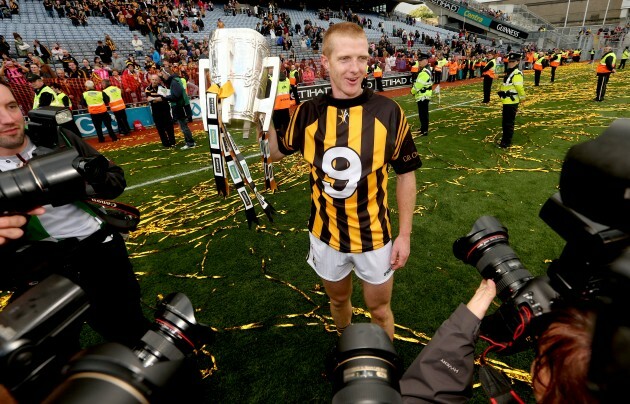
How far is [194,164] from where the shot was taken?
764 cm

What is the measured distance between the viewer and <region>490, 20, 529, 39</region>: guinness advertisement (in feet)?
141

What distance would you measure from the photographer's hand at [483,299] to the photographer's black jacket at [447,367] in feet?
0.19

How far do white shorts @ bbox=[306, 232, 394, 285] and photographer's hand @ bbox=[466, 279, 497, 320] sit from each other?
70 centimetres

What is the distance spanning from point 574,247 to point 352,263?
49.6 inches

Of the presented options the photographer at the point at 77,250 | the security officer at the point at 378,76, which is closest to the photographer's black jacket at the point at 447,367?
the photographer at the point at 77,250

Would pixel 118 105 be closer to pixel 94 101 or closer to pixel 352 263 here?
pixel 94 101

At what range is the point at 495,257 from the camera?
141 centimetres

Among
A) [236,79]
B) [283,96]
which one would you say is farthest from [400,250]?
[283,96]

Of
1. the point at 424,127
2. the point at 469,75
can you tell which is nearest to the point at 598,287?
the point at 424,127

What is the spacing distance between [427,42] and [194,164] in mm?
33375

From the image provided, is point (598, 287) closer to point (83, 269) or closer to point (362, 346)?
point (362, 346)

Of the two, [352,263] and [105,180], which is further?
[352,263]

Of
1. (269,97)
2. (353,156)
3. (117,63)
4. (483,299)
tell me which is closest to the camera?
(483,299)

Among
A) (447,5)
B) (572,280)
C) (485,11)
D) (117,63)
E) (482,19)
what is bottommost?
(572,280)
